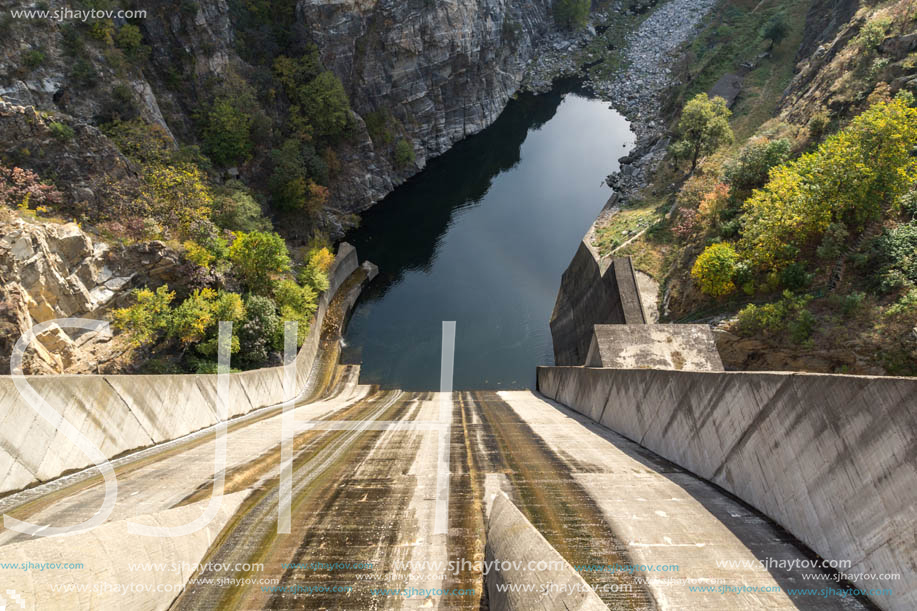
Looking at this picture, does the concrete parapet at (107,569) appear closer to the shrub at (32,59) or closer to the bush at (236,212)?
the bush at (236,212)

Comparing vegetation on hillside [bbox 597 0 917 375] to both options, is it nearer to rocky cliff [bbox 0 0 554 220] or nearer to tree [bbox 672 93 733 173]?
tree [bbox 672 93 733 173]

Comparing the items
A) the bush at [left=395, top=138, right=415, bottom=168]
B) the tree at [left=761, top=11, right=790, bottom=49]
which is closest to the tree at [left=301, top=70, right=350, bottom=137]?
the bush at [left=395, top=138, right=415, bottom=168]

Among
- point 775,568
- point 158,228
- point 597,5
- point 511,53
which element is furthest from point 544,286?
point 597,5

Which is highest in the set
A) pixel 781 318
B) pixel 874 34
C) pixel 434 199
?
pixel 874 34

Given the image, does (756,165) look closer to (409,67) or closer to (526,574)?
(526,574)

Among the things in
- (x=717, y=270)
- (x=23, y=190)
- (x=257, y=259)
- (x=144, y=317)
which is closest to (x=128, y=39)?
(x=23, y=190)

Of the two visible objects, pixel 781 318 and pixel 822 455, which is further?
pixel 781 318
